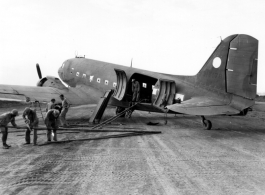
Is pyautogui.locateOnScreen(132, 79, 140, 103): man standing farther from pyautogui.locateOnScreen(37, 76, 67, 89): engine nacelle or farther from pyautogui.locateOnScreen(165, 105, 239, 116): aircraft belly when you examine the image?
pyautogui.locateOnScreen(37, 76, 67, 89): engine nacelle

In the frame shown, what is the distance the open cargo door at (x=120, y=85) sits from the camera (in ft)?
61.2

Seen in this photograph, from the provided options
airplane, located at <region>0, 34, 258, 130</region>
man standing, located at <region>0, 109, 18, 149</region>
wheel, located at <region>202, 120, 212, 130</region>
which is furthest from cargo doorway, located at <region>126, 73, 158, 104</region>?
man standing, located at <region>0, 109, 18, 149</region>

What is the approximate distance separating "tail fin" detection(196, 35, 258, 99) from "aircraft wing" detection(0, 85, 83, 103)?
10.3 metres

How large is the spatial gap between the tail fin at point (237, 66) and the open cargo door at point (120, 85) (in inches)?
245

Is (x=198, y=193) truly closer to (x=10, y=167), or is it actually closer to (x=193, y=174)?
(x=193, y=174)

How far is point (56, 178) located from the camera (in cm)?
634

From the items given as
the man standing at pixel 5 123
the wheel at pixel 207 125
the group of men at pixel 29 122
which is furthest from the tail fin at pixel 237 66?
the man standing at pixel 5 123

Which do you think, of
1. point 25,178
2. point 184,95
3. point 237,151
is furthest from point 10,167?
point 184,95

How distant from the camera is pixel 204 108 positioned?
13547 millimetres

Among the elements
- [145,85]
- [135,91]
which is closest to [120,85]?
[135,91]

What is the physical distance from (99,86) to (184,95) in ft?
24.3

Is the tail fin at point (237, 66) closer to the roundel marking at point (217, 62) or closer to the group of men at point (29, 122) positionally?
the roundel marking at point (217, 62)

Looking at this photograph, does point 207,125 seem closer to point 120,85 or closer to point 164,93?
point 164,93

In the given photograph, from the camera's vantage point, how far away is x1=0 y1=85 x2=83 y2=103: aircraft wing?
17.4m
